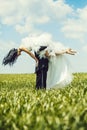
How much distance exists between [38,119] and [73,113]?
0.52 meters

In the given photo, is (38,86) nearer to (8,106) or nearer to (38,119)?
(8,106)

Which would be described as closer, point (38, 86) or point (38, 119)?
point (38, 119)

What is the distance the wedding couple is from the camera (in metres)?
16.0

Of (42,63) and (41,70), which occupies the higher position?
(42,63)

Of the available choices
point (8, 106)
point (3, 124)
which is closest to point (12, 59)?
point (8, 106)

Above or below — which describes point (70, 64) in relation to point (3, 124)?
above

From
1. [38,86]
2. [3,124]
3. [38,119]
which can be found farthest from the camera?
[38,86]

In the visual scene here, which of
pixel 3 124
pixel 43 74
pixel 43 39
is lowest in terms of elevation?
pixel 3 124

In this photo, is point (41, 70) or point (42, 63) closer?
point (42, 63)

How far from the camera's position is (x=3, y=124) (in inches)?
303

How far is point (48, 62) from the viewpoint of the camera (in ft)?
54.4

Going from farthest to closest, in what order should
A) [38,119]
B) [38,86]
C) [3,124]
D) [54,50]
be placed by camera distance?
[38,86], [54,50], [3,124], [38,119]

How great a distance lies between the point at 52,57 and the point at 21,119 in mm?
8883

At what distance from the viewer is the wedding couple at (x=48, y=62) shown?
16.0 metres
